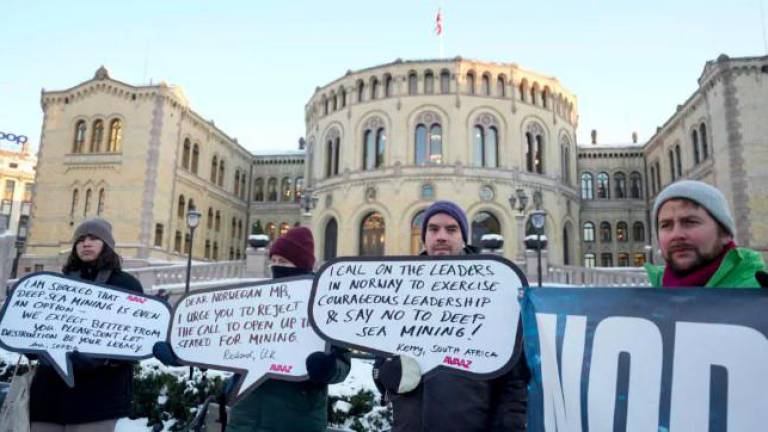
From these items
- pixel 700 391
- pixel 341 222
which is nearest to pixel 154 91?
pixel 341 222

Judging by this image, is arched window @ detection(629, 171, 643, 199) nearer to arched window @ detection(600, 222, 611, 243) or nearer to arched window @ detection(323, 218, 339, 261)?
arched window @ detection(600, 222, 611, 243)

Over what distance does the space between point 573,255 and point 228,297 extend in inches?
1299

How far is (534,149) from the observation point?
108 feet

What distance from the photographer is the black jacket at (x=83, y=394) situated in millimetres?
3443

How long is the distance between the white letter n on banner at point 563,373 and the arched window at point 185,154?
121 feet

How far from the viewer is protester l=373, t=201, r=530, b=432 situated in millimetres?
2484

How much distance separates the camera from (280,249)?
11.8 feet

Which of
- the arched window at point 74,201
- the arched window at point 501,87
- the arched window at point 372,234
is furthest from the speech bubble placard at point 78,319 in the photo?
the arched window at point 74,201

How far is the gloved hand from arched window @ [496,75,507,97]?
32.1 meters

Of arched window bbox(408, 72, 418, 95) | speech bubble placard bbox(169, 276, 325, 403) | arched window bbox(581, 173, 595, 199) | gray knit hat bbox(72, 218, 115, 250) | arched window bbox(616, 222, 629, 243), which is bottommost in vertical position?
speech bubble placard bbox(169, 276, 325, 403)

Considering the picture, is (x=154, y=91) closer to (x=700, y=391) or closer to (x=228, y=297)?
(x=228, y=297)

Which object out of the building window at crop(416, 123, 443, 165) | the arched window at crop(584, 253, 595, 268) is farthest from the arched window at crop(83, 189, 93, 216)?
the arched window at crop(584, 253, 595, 268)

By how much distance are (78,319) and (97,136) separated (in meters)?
34.5

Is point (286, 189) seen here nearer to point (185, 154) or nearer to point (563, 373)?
point (185, 154)
